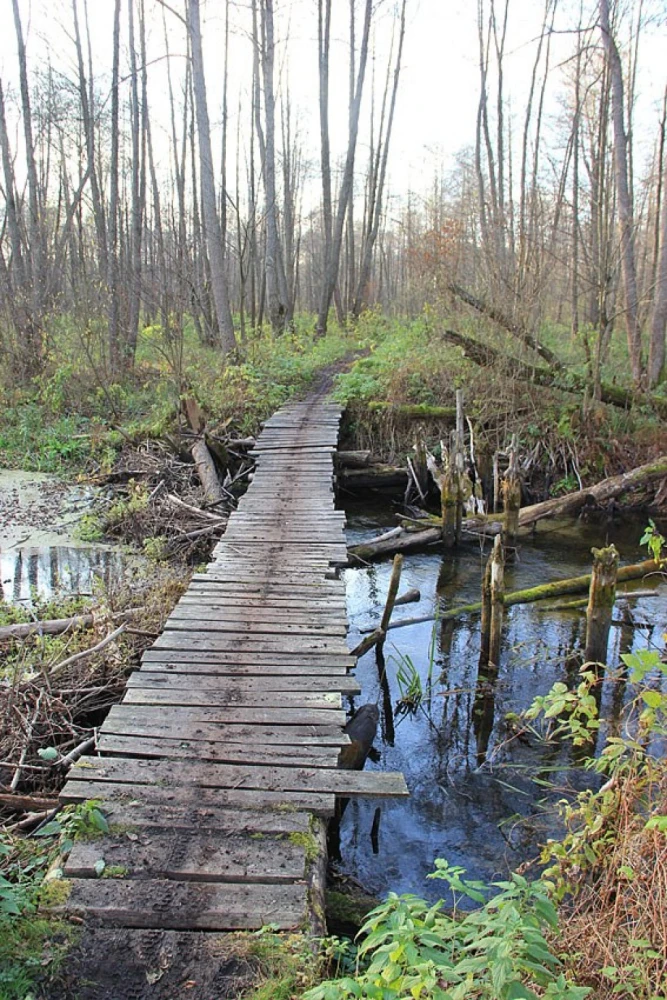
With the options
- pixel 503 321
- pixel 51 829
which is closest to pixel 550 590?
pixel 51 829

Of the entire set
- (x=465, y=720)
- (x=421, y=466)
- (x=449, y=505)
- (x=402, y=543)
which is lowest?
(x=465, y=720)

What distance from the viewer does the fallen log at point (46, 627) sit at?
20.4 ft

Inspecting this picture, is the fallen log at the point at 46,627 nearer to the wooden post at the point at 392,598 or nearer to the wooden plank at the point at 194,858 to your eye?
the wooden post at the point at 392,598

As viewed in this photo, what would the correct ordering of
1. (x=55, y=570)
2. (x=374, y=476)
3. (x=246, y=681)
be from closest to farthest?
1. (x=246, y=681)
2. (x=55, y=570)
3. (x=374, y=476)

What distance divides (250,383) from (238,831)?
1185cm

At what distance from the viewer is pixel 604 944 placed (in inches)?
117

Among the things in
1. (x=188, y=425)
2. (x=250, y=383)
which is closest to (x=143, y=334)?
(x=250, y=383)

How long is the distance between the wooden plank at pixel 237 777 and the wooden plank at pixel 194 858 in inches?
17.1

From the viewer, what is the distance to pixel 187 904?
324 centimetres

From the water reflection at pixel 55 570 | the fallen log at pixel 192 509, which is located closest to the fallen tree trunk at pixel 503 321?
the fallen log at pixel 192 509

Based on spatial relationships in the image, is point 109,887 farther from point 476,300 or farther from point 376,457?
point 476,300

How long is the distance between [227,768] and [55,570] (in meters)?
5.17

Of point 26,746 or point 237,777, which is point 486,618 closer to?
point 237,777

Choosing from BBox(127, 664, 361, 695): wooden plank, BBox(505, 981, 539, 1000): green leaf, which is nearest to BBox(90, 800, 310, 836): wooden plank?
BBox(127, 664, 361, 695): wooden plank
